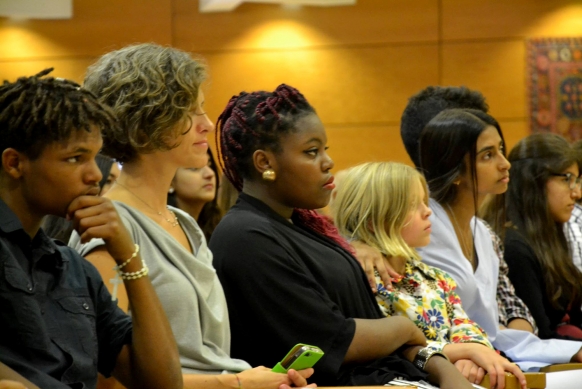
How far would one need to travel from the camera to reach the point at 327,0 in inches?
269

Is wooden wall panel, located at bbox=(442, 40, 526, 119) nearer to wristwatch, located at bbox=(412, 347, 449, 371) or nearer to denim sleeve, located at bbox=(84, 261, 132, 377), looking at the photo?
wristwatch, located at bbox=(412, 347, 449, 371)

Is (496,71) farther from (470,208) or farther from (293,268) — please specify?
(293,268)

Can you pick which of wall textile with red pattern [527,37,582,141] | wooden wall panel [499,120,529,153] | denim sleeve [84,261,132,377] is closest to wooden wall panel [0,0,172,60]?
wooden wall panel [499,120,529,153]

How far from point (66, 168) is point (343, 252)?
1.02 m

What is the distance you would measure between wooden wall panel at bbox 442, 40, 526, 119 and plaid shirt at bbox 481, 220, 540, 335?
3681mm

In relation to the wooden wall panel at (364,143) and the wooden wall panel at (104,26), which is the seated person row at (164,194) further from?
the wooden wall panel at (104,26)

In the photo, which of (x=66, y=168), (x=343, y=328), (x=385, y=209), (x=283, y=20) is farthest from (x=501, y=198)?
(x=283, y=20)

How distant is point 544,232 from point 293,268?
179cm

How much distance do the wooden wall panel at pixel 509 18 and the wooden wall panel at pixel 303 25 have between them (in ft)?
0.57

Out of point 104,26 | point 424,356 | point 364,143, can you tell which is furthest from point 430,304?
point 104,26

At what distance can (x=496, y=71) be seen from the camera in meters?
6.75

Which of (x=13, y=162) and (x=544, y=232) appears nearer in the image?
(x=13, y=162)

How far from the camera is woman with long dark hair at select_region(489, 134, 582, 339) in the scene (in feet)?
11.2

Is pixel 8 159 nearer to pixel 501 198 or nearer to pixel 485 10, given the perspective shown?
pixel 501 198
